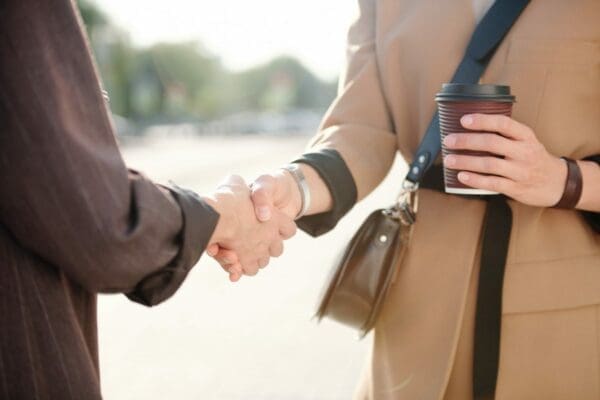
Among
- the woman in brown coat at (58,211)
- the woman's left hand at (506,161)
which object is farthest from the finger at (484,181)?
the woman in brown coat at (58,211)

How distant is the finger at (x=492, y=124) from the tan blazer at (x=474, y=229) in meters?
0.20

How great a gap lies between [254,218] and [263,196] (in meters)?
0.06

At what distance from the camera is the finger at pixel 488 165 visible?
70.1 inches

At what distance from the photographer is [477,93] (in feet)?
5.71

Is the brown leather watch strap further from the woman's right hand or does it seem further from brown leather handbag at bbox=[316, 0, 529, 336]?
the woman's right hand

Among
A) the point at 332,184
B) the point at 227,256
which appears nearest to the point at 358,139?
the point at 332,184

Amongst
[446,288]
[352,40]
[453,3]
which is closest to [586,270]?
[446,288]

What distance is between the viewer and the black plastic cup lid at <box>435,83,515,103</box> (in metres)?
1.74

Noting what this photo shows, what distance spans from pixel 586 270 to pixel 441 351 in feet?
1.27

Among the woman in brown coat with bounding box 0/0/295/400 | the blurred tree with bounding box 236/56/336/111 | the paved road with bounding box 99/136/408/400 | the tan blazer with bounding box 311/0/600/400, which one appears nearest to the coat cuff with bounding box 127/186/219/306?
the woman in brown coat with bounding box 0/0/295/400

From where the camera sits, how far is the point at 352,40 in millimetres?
2262

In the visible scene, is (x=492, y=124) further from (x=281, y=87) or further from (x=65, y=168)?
(x=281, y=87)

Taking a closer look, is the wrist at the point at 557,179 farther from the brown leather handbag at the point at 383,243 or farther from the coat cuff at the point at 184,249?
the coat cuff at the point at 184,249

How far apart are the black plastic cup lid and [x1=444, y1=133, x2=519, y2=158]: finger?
0.08m
